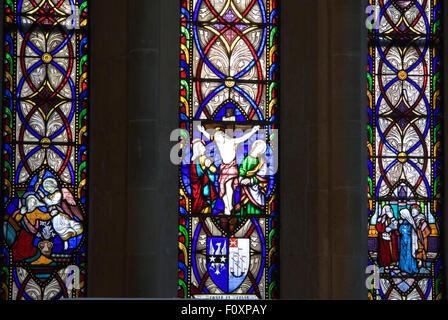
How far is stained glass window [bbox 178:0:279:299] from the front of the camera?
29.4ft

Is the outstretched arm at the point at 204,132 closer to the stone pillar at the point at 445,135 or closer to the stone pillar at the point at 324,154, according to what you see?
the stone pillar at the point at 324,154

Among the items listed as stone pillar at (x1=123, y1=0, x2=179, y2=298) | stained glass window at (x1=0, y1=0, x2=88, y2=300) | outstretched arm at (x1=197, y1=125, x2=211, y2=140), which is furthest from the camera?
outstretched arm at (x1=197, y1=125, x2=211, y2=140)

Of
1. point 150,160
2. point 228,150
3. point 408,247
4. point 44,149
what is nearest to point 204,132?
point 228,150

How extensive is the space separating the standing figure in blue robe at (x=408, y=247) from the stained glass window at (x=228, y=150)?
136 cm

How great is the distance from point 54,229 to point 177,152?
4.82ft

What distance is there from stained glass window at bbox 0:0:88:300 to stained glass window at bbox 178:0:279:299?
1.06 metres

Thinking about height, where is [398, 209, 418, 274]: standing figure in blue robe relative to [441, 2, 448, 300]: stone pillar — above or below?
below

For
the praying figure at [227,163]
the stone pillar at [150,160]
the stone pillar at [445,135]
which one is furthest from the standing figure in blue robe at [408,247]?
the stone pillar at [150,160]

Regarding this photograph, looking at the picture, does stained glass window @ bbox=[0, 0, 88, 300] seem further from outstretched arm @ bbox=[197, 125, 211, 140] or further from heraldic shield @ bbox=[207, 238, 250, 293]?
heraldic shield @ bbox=[207, 238, 250, 293]

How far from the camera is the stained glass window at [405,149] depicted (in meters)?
9.18

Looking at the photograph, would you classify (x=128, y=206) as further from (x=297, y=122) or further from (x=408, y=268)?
(x=408, y=268)

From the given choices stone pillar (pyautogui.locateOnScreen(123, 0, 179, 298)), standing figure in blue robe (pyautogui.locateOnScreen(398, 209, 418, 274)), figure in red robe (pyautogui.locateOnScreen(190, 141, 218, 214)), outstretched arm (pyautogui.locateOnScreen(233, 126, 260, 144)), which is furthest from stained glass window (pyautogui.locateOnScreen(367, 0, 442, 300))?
stone pillar (pyautogui.locateOnScreen(123, 0, 179, 298))

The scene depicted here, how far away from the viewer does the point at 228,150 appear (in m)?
9.11
